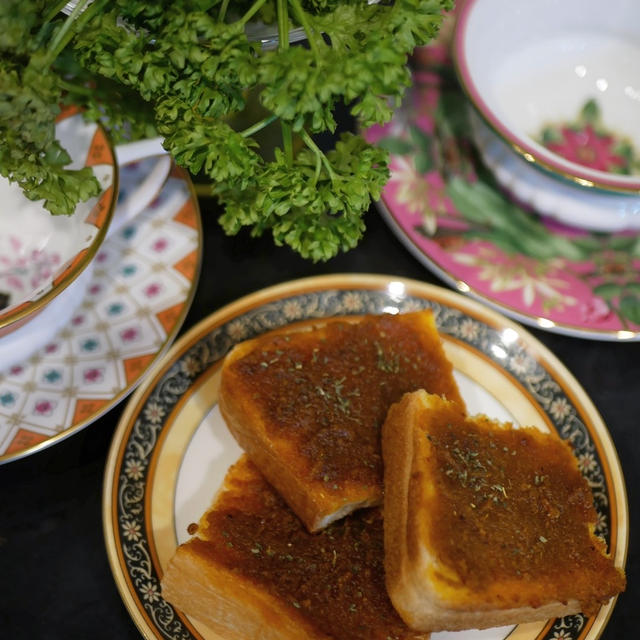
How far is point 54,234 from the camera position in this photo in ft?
6.21

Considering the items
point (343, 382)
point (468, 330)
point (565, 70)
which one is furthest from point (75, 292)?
point (565, 70)

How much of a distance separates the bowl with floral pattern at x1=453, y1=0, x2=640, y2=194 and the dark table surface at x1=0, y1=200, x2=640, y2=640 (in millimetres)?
629

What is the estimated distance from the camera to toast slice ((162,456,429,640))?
4.65 feet

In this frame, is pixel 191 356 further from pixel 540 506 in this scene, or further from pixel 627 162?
pixel 627 162

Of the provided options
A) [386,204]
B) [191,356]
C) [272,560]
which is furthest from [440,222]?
[272,560]

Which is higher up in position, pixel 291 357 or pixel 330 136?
pixel 330 136

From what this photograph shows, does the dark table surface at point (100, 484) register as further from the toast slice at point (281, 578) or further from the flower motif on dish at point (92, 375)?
the toast slice at point (281, 578)

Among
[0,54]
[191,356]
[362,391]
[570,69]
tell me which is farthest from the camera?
[570,69]

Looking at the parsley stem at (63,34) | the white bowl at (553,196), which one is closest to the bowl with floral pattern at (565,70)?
the white bowl at (553,196)

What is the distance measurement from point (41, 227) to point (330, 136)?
83cm

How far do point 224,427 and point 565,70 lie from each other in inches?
69.1

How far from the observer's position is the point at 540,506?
4.99ft

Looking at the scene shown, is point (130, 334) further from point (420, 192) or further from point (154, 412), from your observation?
point (420, 192)

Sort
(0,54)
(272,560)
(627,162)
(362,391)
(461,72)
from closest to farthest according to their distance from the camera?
(0,54) → (272,560) → (362,391) → (461,72) → (627,162)
